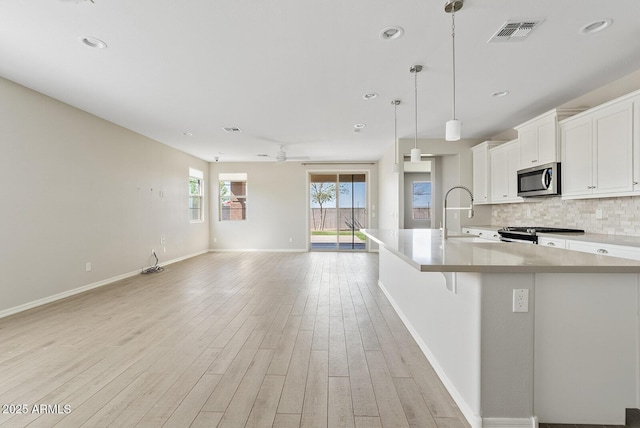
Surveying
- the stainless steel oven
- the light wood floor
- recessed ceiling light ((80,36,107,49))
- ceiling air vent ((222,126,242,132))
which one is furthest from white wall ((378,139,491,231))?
recessed ceiling light ((80,36,107,49))

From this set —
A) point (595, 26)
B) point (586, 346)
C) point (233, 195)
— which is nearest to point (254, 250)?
point (233, 195)

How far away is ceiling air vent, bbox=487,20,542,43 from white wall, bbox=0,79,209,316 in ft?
16.5

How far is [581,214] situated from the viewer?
3697 millimetres

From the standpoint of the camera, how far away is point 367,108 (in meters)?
4.05

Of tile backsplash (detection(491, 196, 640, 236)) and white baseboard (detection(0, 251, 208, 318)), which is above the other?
tile backsplash (detection(491, 196, 640, 236))

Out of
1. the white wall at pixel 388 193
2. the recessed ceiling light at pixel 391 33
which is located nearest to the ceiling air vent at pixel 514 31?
the recessed ceiling light at pixel 391 33

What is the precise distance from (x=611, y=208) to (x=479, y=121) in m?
2.16

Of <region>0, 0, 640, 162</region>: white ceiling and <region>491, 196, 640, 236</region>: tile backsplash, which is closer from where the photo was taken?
<region>0, 0, 640, 162</region>: white ceiling

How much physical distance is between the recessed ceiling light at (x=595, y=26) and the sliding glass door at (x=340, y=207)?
20.4 ft

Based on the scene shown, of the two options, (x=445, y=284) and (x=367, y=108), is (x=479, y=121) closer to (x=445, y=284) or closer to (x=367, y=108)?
(x=367, y=108)

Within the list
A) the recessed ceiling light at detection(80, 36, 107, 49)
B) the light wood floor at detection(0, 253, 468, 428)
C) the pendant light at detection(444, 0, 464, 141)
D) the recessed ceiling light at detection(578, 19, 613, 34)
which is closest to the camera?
the light wood floor at detection(0, 253, 468, 428)

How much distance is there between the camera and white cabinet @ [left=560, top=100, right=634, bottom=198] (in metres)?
2.80

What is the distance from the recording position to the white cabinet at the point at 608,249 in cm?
244

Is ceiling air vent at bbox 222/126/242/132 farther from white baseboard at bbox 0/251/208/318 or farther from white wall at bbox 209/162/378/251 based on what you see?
white wall at bbox 209/162/378/251
